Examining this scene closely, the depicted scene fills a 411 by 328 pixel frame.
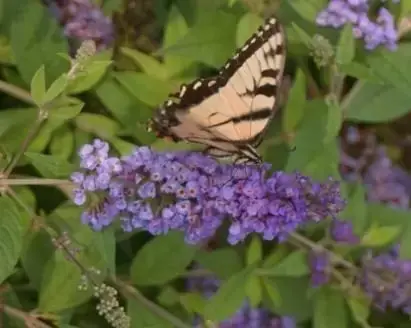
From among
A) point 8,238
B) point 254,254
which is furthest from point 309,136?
point 8,238

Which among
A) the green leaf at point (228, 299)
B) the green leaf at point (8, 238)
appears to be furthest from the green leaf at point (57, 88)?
the green leaf at point (228, 299)

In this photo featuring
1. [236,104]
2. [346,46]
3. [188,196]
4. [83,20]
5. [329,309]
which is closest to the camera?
[188,196]

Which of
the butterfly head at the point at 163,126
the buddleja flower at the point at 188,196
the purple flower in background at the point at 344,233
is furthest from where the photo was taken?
the purple flower in background at the point at 344,233

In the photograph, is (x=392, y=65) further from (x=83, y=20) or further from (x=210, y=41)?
(x=83, y=20)

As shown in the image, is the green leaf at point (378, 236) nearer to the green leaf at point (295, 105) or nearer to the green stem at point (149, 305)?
the green leaf at point (295, 105)

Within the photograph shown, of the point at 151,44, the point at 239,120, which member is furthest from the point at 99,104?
the point at 239,120

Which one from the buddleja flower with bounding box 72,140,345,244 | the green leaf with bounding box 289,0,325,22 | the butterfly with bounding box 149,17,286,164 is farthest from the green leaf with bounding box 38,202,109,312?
the green leaf with bounding box 289,0,325,22

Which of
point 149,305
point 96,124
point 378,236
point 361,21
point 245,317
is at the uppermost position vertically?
point 361,21
